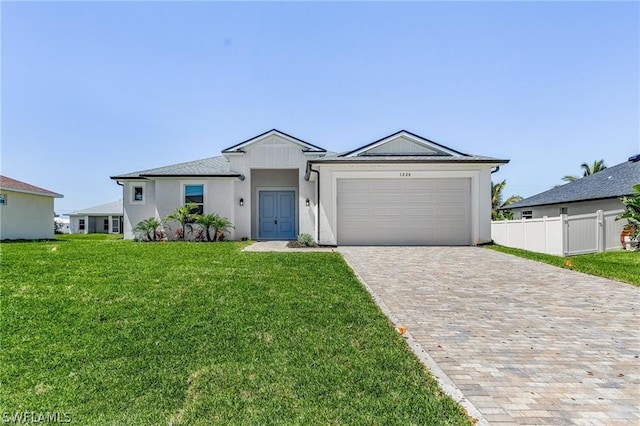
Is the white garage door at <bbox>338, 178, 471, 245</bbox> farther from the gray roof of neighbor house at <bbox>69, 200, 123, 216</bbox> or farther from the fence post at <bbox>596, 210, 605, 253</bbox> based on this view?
the gray roof of neighbor house at <bbox>69, 200, 123, 216</bbox>

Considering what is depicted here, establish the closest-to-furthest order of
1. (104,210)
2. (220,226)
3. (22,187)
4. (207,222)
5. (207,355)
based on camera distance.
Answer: (207,355) < (207,222) < (220,226) < (22,187) < (104,210)

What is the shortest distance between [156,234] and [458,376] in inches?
685

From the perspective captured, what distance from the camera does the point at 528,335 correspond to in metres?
4.54

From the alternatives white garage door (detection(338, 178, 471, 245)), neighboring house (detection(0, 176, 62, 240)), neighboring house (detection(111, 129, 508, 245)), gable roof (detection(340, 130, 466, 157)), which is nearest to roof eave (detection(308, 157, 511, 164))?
neighboring house (detection(111, 129, 508, 245))

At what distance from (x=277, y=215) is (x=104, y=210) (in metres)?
27.8

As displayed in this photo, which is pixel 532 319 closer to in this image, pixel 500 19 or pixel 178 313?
pixel 178 313

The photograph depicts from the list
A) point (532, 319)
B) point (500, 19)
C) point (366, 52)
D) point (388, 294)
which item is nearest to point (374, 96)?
point (366, 52)

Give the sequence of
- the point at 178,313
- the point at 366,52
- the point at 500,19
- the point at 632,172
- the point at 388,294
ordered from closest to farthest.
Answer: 1. the point at 178,313
2. the point at 388,294
3. the point at 500,19
4. the point at 366,52
5. the point at 632,172

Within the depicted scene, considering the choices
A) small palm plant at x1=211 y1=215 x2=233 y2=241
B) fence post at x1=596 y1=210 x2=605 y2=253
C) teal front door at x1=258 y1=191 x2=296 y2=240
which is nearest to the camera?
fence post at x1=596 y1=210 x2=605 y2=253

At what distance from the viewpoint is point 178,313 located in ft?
16.9

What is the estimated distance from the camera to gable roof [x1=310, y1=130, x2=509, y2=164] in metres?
14.8

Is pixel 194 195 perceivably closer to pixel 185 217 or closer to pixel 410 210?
pixel 185 217

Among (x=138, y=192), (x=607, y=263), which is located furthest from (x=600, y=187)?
(x=138, y=192)

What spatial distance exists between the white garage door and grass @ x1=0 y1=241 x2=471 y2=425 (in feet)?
25.9
